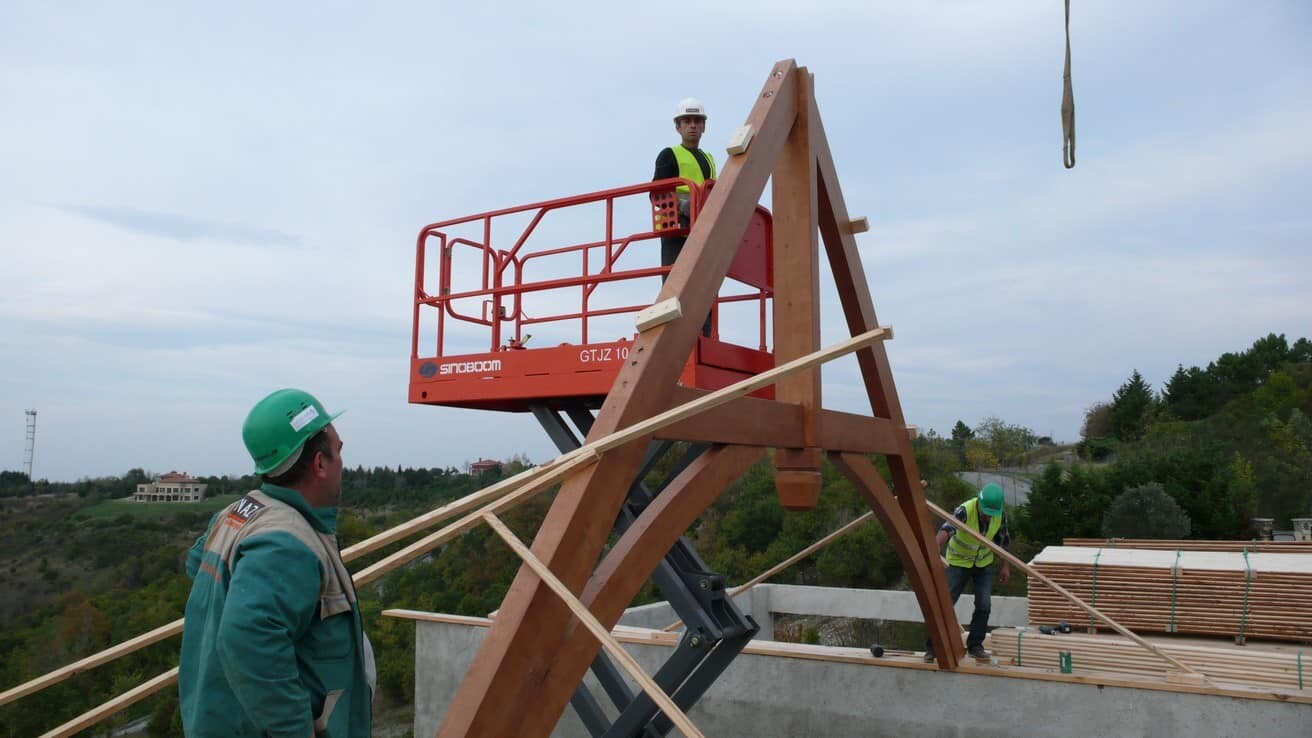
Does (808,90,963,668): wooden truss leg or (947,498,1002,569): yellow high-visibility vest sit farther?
(947,498,1002,569): yellow high-visibility vest

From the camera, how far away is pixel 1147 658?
8531 mm

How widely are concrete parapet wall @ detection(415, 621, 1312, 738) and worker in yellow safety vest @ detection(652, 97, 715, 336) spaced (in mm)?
4319

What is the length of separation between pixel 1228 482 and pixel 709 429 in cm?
2158

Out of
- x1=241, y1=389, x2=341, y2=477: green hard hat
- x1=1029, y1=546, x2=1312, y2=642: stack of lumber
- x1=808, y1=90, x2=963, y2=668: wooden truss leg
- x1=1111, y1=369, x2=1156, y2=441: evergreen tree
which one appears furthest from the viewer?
x1=1111, y1=369, x2=1156, y2=441: evergreen tree

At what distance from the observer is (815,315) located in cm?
601

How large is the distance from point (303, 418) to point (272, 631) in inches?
21.1

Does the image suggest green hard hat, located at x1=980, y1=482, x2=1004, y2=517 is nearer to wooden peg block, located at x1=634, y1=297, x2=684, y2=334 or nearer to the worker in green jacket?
wooden peg block, located at x1=634, y1=297, x2=684, y2=334

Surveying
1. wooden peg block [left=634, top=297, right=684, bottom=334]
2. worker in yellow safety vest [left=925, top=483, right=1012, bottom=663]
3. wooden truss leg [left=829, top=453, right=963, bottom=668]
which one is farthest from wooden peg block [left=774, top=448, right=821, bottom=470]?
worker in yellow safety vest [left=925, top=483, right=1012, bottom=663]

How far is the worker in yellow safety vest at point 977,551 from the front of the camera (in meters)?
8.69

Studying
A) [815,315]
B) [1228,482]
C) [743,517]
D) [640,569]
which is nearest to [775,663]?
[815,315]

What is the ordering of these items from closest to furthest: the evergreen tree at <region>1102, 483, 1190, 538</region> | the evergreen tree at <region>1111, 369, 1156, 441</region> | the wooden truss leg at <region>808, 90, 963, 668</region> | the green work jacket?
the green work jacket, the wooden truss leg at <region>808, 90, 963, 668</region>, the evergreen tree at <region>1102, 483, 1190, 538</region>, the evergreen tree at <region>1111, 369, 1156, 441</region>

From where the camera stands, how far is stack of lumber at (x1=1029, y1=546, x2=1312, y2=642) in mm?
9648

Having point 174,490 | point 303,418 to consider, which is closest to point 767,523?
point 303,418

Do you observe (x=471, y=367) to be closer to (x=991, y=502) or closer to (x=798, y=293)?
(x=798, y=293)
